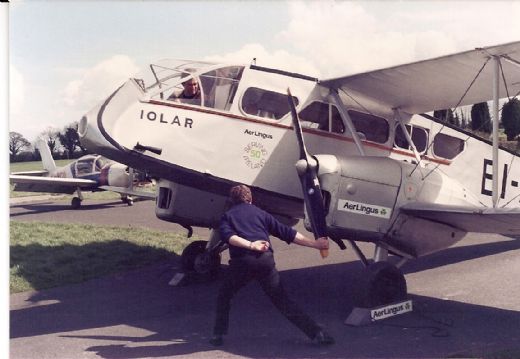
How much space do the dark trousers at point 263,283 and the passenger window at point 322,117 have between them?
2.91m

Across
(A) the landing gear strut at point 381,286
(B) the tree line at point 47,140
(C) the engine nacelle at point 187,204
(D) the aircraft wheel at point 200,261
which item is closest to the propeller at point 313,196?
(A) the landing gear strut at point 381,286

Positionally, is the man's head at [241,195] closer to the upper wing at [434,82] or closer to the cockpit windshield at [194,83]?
the cockpit windshield at [194,83]

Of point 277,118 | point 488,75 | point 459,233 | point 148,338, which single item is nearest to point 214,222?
point 277,118

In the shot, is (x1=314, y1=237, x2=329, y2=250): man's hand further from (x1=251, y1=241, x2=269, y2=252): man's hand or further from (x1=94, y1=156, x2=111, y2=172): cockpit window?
(x1=94, y1=156, x2=111, y2=172): cockpit window

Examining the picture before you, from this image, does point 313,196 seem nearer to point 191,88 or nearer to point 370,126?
point 191,88

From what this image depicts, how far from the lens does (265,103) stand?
27.2 ft

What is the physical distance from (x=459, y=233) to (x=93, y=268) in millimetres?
7348

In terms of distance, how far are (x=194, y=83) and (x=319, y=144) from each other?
220cm

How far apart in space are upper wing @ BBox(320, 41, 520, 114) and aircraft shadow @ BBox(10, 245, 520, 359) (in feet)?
11.1

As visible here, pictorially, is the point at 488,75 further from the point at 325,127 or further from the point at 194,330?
the point at 194,330

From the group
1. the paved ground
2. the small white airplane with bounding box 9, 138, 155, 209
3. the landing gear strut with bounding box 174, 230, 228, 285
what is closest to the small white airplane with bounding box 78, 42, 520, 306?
the paved ground

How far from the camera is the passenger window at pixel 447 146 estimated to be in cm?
1031

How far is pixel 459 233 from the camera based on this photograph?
8930mm

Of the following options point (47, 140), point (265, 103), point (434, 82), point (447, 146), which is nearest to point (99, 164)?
point (47, 140)
